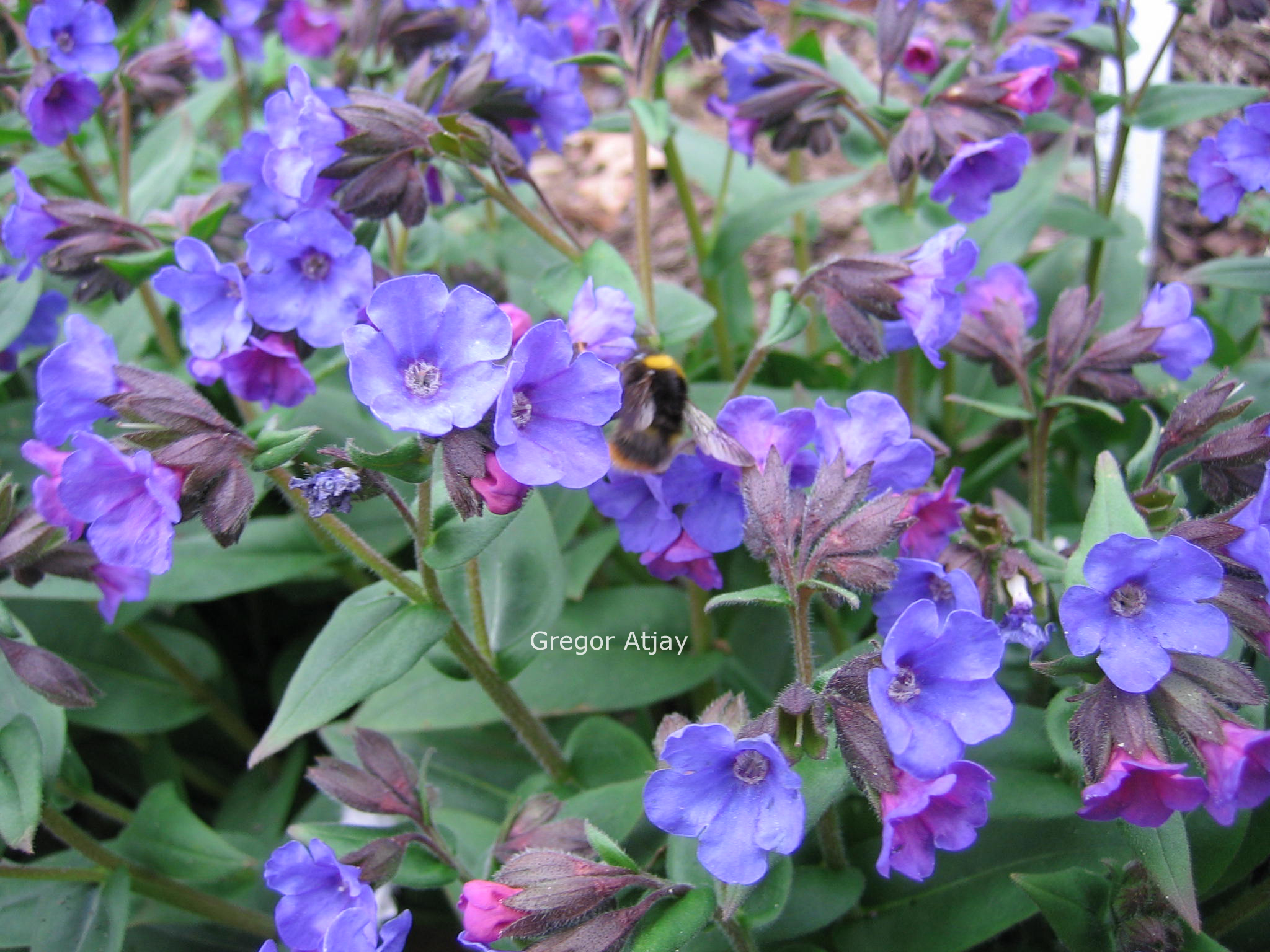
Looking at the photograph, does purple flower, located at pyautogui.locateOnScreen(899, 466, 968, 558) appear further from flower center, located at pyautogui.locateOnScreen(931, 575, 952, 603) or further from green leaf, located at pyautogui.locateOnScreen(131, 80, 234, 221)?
green leaf, located at pyautogui.locateOnScreen(131, 80, 234, 221)

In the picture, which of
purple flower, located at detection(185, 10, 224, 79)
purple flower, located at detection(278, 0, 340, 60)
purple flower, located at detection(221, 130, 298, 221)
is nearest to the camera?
purple flower, located at detection(221, 130, 298, 221)

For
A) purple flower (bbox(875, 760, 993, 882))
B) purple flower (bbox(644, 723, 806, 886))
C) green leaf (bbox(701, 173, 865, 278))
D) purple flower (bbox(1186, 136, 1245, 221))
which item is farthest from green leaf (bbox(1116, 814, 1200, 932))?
green leaf (bbox(701, 173, 865, 278))

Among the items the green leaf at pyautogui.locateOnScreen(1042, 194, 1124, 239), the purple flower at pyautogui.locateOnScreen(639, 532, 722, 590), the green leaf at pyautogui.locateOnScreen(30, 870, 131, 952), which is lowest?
the green leaf at pyautogui.locateOnScreen(30, 870, 131, 952)

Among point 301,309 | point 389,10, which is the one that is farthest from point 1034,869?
point 389,10

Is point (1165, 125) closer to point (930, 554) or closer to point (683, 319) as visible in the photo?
point (683, 319)

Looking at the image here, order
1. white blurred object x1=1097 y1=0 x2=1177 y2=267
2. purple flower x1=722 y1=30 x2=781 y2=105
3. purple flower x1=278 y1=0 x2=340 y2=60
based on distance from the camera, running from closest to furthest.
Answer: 1. purple flower x1=722 y1=30 x2=781 y2=105
2. white blurred object x1=1097 y1=0 x2=1177 y2=267
3. purple flower x1=278 y1=0 x2=340 y2=60

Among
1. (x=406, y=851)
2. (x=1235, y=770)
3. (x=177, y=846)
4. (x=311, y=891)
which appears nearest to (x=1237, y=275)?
(x=1235, y=770)

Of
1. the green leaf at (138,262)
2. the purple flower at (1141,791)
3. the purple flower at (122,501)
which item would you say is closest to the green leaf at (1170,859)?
the purple flower at (1141,791)

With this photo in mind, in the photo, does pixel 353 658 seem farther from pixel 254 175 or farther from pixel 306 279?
pixel 254 175
